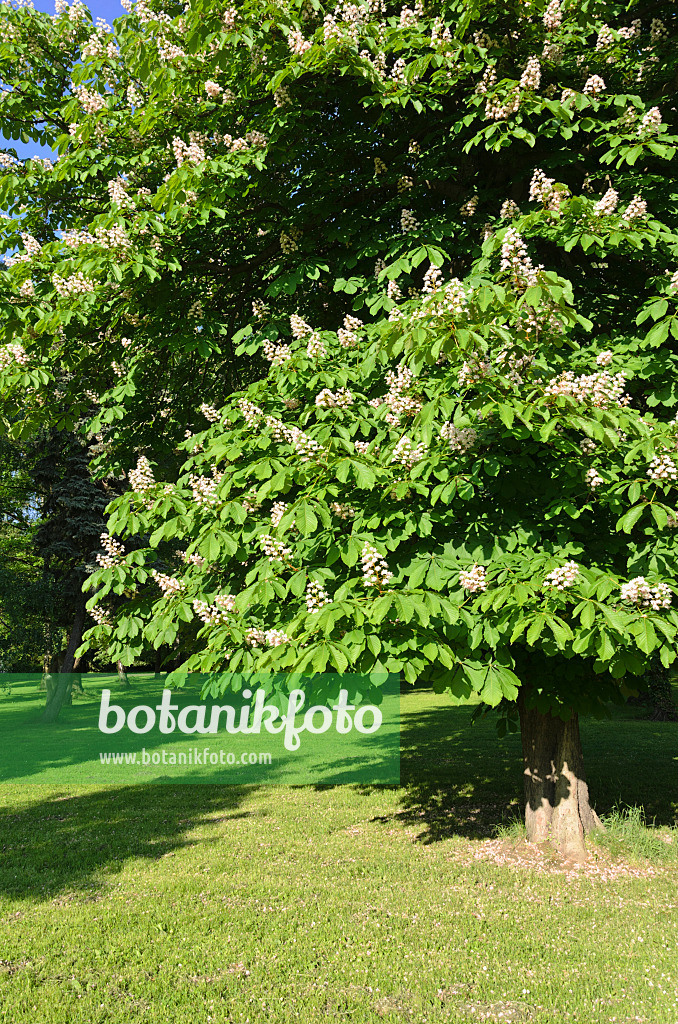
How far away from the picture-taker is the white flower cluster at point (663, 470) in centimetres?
462

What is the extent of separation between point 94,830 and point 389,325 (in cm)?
868

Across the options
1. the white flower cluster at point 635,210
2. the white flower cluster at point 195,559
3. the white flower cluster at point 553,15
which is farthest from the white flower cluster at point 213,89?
the white flower cluster at point 195,559

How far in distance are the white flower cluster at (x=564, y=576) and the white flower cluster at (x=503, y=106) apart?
12.5 ft

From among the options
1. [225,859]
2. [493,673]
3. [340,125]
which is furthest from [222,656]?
[340,125]

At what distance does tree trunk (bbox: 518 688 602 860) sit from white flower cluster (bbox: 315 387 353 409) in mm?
4329

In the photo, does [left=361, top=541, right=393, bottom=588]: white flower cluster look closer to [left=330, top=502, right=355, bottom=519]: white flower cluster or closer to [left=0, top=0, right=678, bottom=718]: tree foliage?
[left=0, top=0, right=678, bottom=718]: tree foliage

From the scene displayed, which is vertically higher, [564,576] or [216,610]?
[564,576]

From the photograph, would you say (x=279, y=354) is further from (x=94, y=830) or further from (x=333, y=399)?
(x=94, y=830)

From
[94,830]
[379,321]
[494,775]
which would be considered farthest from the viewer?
[494,775]

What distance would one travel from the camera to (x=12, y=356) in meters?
6.64

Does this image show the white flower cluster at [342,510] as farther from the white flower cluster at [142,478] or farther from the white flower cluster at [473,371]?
the white flower cluster at [142,478]

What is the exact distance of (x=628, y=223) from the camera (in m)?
5.36

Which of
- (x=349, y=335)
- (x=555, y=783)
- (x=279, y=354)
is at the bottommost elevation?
(x=555, y=783)

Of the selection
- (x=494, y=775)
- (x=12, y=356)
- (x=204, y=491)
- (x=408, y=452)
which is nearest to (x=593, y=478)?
(x=408, y=452)
